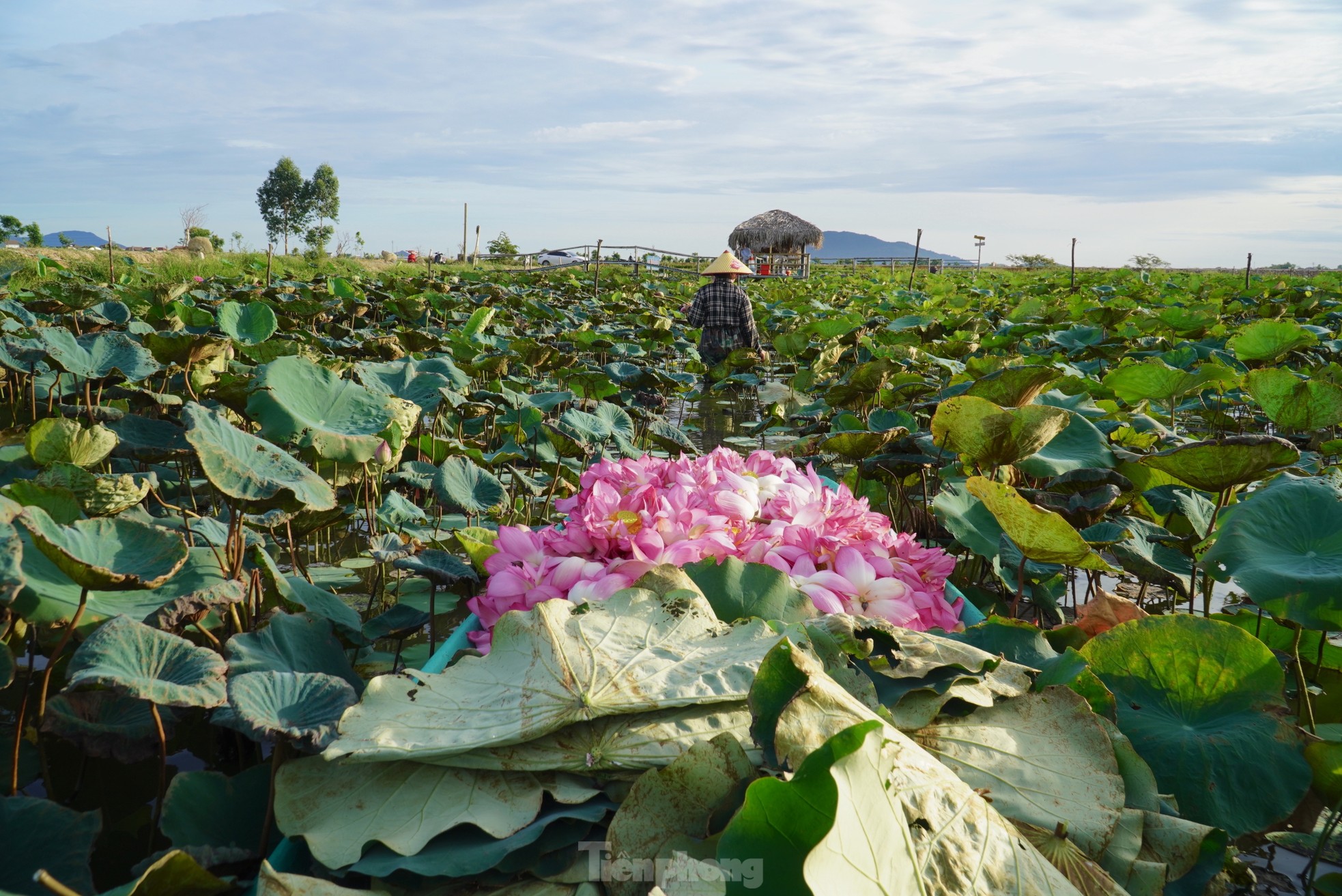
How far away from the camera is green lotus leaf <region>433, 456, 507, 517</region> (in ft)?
8.01

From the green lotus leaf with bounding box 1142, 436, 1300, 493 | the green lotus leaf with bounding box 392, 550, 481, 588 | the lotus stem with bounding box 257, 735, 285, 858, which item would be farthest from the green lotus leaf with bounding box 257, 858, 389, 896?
the green lotus leaf with bounding box 1142, 436, 1300, 493

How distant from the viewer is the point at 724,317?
29.8 feet

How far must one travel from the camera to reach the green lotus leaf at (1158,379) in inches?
129

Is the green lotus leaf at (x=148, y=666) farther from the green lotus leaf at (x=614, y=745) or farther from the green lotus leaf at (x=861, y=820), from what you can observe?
the green lotus leaf at (x=861, y=820)

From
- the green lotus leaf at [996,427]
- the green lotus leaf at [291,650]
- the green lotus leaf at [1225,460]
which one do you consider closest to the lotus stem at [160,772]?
the green lotus leaf at [291,650]

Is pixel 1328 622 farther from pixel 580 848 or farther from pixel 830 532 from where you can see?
pixel 580 848

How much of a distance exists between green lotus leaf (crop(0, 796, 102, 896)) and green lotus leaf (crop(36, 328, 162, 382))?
199 cm

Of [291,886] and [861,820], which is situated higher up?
[861,820]

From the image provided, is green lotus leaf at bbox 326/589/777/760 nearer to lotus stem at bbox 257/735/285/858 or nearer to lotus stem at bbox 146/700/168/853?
lotus stem at bbox 257/735/285/858

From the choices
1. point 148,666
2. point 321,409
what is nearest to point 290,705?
point 148,666

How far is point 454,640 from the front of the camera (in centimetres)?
173

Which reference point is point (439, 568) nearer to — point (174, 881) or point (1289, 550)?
point (174, 881)

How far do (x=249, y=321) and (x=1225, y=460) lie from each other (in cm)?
380

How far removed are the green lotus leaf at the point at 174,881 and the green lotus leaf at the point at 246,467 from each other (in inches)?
25.2
